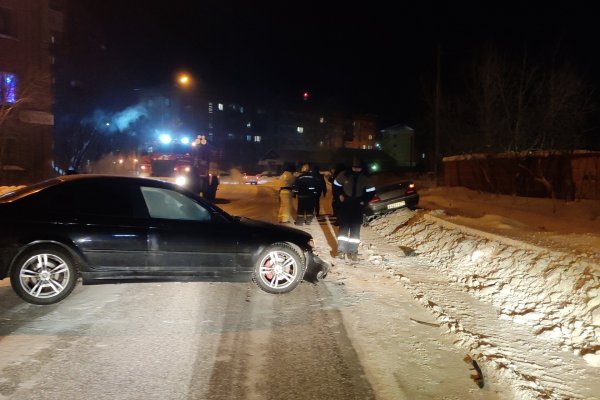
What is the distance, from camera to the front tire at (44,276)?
19.2 ft

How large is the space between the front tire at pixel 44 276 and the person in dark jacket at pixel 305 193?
7.92 metres

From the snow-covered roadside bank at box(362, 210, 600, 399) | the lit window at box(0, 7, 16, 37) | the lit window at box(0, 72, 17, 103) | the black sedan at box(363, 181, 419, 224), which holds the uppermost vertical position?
the lit window at box(0, 7, 16, 37)

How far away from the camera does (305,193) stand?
13406 millimetres

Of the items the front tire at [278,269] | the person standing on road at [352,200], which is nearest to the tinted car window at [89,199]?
the front tire at [278,269]

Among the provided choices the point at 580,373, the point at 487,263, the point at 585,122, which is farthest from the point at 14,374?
the point at 585,122

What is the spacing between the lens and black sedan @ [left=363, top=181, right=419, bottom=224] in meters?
14.7

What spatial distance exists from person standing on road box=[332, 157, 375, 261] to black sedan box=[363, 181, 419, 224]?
5.58 m

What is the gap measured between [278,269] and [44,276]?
2.80m

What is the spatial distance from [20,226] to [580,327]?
6249 mm

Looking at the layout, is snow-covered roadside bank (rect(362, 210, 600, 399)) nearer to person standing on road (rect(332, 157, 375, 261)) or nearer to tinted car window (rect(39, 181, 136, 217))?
person standing on road (rect(332, 157, 375, 261))

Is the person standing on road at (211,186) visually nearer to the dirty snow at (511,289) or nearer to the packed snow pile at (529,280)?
the dirty snow at (511,289)

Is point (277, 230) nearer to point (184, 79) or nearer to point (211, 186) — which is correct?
point (211, 186)

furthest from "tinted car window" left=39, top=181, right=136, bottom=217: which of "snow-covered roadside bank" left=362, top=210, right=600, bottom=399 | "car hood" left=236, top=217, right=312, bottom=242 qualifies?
"snow-covered roadside bank" left=362, top=210, right=600, bottom=399

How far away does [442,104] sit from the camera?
29.0m
